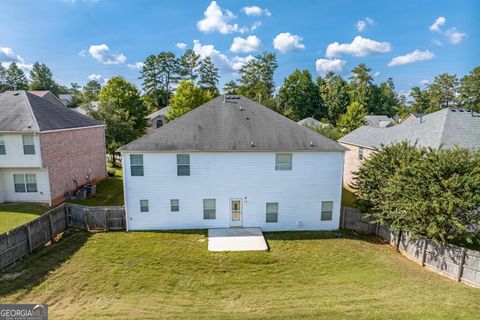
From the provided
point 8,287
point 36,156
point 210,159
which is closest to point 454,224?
point 210,159

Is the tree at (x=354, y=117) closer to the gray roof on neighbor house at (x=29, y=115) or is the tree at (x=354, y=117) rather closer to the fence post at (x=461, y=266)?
the fence post at (x=461, y=266)

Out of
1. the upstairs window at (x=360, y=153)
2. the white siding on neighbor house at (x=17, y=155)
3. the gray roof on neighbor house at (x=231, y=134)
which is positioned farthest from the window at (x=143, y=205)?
the upstairs window at (x=360, y=153)

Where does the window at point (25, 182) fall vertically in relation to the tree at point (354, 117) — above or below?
below

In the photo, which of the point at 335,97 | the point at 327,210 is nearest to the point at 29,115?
the point at 327,210

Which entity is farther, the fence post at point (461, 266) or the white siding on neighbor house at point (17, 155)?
the white siding on neighbor house at point (17, 155)

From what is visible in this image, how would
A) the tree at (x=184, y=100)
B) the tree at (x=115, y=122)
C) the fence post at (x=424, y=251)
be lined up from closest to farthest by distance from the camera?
the fence post at (x=424, y=251)
the tree at (x=115, y=122)
the tree at (x=184, y=100)

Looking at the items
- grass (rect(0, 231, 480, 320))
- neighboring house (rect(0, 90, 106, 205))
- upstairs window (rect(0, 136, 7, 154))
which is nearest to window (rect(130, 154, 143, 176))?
grass (rect(0, 231, 480, 320))
